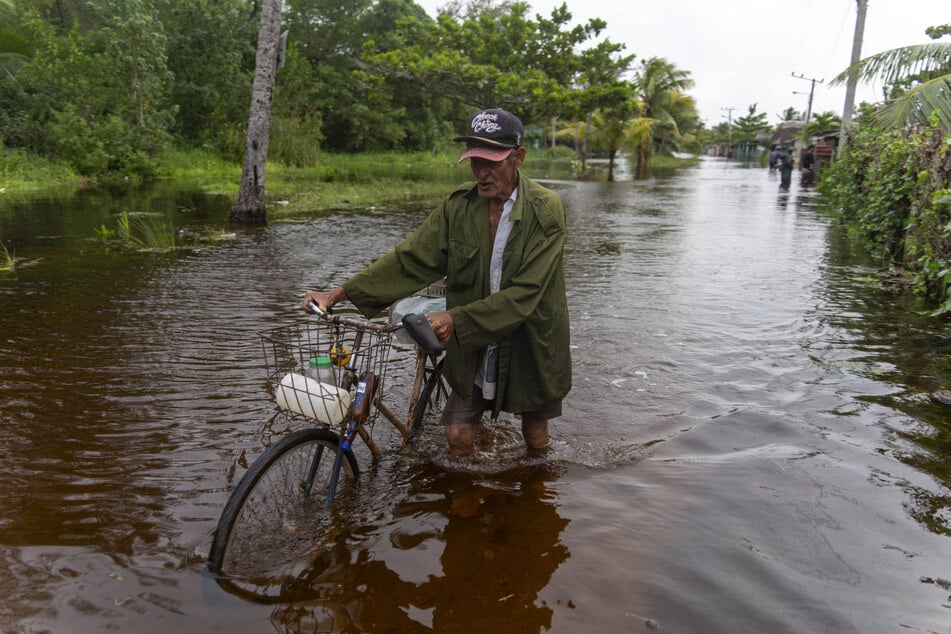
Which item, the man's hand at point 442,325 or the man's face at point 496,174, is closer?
the man's hand at point 442,325

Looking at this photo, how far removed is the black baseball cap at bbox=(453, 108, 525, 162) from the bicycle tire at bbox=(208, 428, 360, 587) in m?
1.55

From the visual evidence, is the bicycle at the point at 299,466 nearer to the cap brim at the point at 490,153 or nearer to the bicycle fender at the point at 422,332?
the bicycle fender at the point at 422,332

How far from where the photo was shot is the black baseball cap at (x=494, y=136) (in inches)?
130

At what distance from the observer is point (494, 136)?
3295mm

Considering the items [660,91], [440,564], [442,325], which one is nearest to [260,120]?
[442,325]

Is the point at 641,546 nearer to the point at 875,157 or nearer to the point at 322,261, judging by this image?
the point at 322,261

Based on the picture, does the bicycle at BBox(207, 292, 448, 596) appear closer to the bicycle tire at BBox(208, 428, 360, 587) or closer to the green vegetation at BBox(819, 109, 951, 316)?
the bicycle tire at BBox(208, 428, 360, 587)

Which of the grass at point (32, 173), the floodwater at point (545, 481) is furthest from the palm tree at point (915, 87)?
the grass at point (32, 173)

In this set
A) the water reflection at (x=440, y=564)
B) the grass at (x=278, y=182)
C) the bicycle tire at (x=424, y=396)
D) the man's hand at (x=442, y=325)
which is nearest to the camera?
the water reflection at (x=440, y=564)

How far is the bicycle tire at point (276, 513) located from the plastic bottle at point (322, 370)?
9.4 inches

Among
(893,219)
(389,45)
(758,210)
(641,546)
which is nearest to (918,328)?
(893,219)

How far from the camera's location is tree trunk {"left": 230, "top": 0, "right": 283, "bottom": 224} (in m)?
Result: 12.7

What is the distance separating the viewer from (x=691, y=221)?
17.2 metres

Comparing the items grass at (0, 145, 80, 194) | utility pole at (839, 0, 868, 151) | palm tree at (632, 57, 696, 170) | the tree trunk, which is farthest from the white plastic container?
palm tree at (632, 57, 696, 170)
